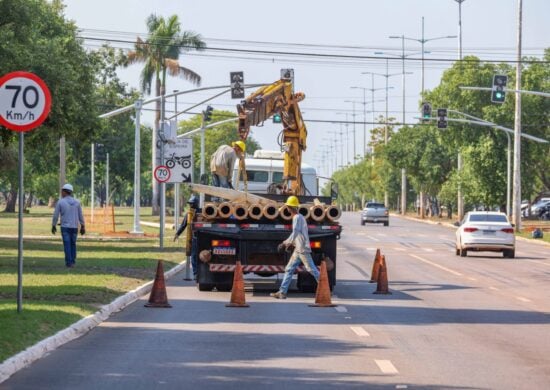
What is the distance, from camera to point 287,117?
2997 cm

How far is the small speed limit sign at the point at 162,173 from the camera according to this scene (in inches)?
1432

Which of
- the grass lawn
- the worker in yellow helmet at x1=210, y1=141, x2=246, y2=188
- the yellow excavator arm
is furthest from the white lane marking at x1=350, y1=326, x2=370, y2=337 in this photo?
the yellow excavator arm

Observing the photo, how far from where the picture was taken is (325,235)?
82.7 ft

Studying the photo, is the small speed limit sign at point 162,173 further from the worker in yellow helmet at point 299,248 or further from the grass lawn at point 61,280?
the worker in yellow helmet at point 299,248

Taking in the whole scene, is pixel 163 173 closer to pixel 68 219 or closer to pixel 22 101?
pixel 68 219

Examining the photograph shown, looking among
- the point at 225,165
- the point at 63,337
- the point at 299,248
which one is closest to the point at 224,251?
the point at 299,248

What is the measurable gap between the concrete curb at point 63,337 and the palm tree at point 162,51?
217 feet

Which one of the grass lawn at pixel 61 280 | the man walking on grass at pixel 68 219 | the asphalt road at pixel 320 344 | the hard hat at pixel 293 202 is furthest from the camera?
the man walking on grass at pixel 68 219

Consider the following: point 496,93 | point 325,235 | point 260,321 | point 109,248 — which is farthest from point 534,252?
point 260,321

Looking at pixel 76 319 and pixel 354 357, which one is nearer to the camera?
pixel 354 357

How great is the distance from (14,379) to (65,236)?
1774 cm

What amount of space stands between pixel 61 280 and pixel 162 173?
442 inches

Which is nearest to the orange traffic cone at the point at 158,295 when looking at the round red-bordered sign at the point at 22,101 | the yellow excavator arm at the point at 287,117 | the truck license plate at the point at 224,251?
the truck license plate at the point at 224,251

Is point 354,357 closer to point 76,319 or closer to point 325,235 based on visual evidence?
point 76,319
